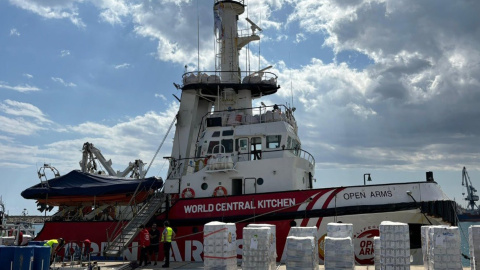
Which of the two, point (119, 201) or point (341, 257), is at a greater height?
point (119, 201)

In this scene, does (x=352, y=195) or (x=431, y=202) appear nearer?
(x=431, y=202)

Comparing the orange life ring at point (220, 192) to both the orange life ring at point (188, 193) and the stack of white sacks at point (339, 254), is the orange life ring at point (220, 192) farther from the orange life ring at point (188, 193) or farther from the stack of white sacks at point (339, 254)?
the stack of white sacks at point (339, 254)

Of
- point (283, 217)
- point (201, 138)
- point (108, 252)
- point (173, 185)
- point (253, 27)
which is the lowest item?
point (108, 252)

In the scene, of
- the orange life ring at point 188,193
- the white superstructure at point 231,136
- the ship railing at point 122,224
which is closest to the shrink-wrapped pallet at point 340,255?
the white superstructure at point 231,136

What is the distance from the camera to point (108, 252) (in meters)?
13.7

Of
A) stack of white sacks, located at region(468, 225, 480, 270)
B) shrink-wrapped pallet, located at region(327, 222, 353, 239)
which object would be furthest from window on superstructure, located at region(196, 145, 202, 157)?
stack of white sacks, located at region(468, 225, 480, 270)

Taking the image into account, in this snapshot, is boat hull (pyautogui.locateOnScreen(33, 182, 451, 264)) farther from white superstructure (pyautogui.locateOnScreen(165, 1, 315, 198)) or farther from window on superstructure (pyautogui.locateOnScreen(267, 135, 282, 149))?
window on superstructure (pyautogui.locateOnScreen(267, 135, 282, 149))

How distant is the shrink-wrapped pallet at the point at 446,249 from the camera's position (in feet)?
28.9

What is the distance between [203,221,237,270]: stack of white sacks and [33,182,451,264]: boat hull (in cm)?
347

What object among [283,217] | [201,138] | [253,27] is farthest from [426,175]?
[253,27]

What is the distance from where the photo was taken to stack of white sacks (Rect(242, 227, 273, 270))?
32.5 feet

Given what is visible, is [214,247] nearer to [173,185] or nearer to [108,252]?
[108,252]

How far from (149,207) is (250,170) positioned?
12.8 feet

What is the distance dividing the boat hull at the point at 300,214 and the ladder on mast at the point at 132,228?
0.40 meters
